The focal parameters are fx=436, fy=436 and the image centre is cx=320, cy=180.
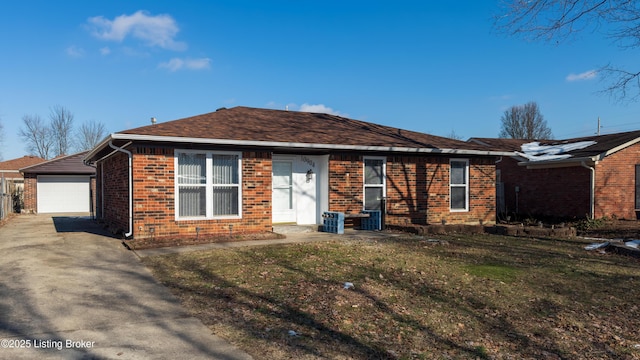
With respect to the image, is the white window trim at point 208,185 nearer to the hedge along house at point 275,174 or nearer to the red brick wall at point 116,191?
the hedge along house at point 275,174

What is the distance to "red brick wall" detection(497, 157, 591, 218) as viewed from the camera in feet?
54.9

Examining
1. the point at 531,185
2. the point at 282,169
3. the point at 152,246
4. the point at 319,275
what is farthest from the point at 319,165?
the point at 531,185

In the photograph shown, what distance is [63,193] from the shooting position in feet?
86.4

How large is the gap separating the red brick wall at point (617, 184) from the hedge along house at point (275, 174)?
16.0ft

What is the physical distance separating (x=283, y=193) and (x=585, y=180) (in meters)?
11.7

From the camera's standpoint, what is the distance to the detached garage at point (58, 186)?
25281 millimetres

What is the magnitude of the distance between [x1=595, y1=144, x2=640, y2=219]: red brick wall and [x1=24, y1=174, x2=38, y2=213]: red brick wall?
28378 mm

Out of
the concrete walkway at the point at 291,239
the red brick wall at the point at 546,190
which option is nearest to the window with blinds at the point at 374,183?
Result: the concrete walkway at the point at 291,239

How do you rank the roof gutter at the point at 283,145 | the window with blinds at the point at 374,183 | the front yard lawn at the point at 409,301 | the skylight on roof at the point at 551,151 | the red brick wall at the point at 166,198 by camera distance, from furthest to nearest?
the skylight on roof at the point at 551,151
the window with blinds at the point at 374,183
the red brick wall at the point at 166,198
the roof gutter at the point at 283,145
the front yard lawn at the point at 409,301

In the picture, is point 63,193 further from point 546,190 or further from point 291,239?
point 546,190

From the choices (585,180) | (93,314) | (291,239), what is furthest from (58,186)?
(585,180)

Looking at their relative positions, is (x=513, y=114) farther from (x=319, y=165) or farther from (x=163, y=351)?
(x=163, y=351)

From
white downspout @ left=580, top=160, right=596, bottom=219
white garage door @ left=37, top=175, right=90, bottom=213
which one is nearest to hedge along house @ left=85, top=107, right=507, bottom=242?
white downspout @ left=580, top=160, right=596, bottom=219

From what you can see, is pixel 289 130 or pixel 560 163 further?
pixel 560 163
